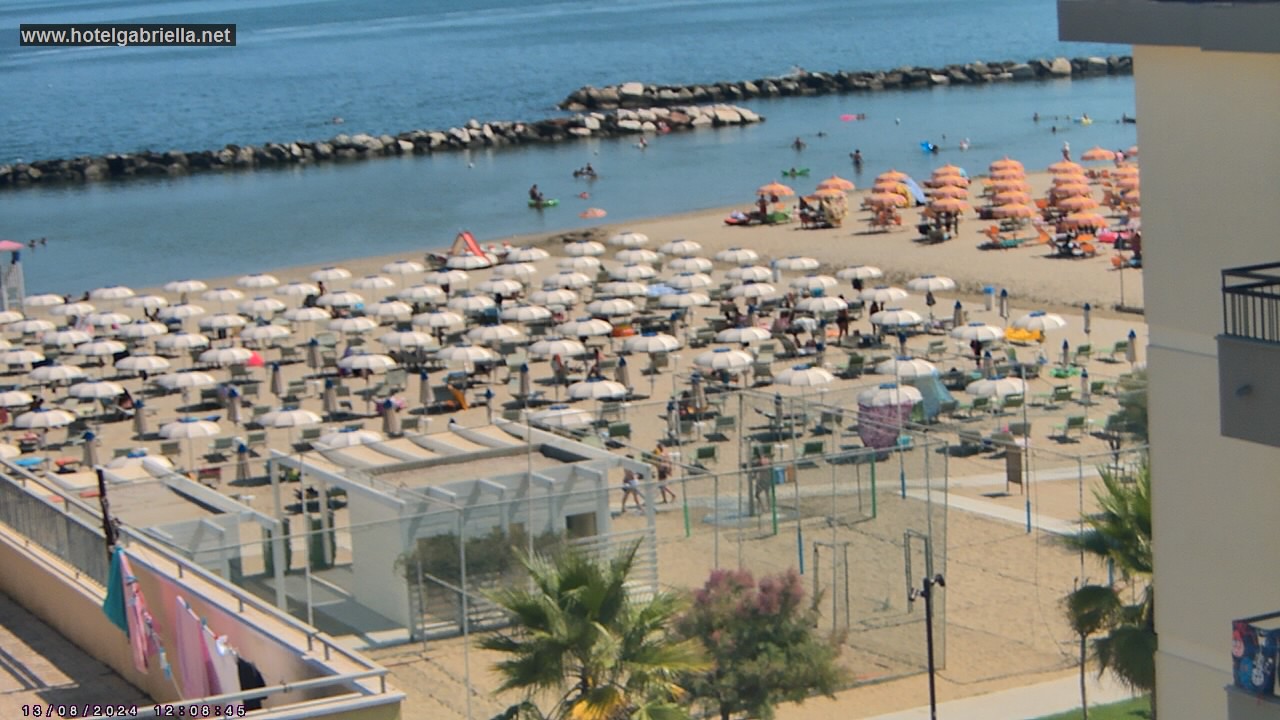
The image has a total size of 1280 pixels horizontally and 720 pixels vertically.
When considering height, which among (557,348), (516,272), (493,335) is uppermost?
(516,272)

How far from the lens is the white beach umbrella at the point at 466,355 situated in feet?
119

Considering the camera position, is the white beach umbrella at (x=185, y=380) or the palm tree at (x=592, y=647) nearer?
the palm tree at (x=592, y=647)

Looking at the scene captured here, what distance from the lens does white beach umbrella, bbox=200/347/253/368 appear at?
38156 mm

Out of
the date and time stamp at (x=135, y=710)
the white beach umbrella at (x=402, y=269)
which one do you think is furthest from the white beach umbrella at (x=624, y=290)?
the date and time stamp at (x=135, y=710)

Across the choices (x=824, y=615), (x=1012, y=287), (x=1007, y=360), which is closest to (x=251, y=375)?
(x=1007, y=360)

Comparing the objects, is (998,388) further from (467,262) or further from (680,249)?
(467,262)

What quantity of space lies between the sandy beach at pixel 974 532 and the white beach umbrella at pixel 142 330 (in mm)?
895

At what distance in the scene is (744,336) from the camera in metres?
37.6

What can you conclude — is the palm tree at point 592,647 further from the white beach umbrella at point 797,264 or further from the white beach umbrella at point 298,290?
the white beach umbrella at point 298,290

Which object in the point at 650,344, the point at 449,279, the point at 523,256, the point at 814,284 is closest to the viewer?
the point at 650,344

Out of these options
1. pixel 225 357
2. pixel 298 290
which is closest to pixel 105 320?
pixel 298 290

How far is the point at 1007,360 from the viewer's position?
35688 millimetres

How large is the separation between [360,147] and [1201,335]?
96516mm

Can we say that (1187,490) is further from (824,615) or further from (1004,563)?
(1004,563)
